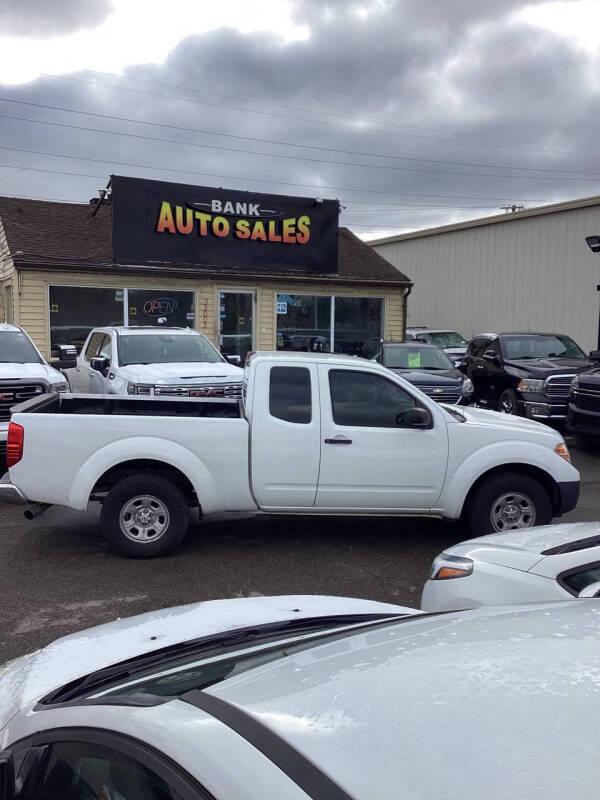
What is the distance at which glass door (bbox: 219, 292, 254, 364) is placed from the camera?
1809 cm

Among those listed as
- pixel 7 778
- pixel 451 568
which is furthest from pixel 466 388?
pixel 7 778

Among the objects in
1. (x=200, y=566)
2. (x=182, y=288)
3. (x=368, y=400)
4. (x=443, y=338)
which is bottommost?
(x=200, y=566)

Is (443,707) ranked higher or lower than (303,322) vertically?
lower

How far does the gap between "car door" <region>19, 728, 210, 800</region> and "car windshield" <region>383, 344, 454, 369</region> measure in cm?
1281

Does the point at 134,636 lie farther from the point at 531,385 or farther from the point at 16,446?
the point at 531,385

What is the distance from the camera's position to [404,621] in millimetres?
2391

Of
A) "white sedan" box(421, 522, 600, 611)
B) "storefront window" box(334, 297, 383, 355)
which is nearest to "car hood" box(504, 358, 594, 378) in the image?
"storefront window" box(334, 297, 383, 355)

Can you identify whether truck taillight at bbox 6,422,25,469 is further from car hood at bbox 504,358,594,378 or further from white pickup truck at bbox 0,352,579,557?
car hood at bbox 504,358,594,378

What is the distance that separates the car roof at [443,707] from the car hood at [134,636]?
94 centimetres

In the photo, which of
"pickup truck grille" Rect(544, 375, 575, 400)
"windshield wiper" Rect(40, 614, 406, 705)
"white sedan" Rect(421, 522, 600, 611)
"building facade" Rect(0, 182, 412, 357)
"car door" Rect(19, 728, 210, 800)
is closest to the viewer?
"car door" Rect(19, 728, 210, 800)

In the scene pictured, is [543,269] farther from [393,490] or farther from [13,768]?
[13,768]

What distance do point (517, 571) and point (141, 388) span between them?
23.2ft

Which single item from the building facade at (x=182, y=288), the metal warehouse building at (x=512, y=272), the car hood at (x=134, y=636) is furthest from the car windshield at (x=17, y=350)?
the metal warehouse building at (x=512, y=272)

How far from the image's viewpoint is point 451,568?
4.15 metres
